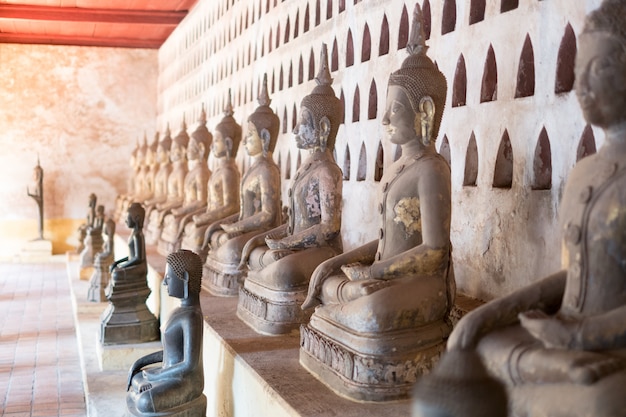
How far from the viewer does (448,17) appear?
16.4 ft

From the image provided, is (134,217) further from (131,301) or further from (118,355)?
(118,355)

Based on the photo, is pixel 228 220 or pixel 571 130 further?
pixel 228 220

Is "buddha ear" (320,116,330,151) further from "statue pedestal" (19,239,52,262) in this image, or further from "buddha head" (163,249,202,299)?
"statue pedestal" (19,239,52,262)

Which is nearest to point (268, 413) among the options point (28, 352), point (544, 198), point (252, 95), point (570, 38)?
point (544, 198)

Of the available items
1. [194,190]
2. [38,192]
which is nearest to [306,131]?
[194,190]

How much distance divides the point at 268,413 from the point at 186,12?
11.6m

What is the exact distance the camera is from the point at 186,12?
14227 mm

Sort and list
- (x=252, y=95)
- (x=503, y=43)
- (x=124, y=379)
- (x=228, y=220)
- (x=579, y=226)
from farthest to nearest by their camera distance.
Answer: (x=252, y=95), (x=228, y=220), (x=124, y=379), (x=503, y=43), (x=579, y=226)

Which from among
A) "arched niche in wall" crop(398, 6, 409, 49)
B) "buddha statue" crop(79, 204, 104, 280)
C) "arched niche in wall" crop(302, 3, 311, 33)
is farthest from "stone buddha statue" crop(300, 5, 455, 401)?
"buddha statue" crop(79, 204, 104, 280)

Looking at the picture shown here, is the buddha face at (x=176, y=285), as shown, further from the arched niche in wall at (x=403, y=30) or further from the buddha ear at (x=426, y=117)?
the arched niche in wall at (x=403, y=30)

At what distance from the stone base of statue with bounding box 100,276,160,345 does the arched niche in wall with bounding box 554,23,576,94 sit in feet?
13.2

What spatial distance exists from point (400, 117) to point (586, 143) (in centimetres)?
88

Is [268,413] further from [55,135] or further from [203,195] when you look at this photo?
[55,135]

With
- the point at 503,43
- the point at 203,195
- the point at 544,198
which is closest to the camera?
Result: the point at 544,198
